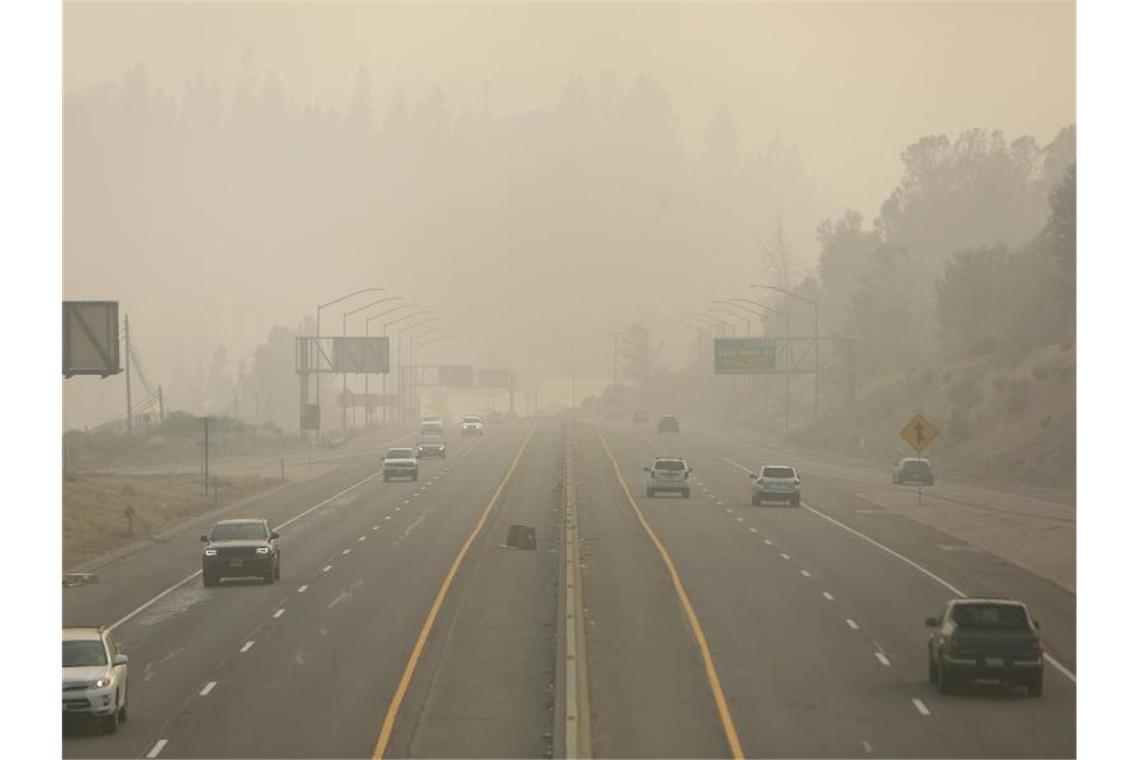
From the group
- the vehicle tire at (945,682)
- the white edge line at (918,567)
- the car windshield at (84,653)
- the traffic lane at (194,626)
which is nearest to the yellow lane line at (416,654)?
the traffic lane at (194,626)

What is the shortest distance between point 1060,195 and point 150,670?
102921mm

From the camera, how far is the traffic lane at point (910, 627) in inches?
1173

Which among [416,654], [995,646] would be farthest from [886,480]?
[995,646]

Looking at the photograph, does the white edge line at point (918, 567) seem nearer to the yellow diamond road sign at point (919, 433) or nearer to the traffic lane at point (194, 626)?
the yellow diamond road sign at point (919, 433)

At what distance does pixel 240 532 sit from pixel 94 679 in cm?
2346

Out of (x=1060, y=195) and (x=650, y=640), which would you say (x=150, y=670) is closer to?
(x=650, y=640)

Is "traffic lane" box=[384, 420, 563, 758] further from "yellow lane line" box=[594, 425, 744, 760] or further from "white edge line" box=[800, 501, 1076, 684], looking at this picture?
"white edge line" box=[800, 501, 1076, 684]

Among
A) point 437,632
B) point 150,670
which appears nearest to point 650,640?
point 437,632

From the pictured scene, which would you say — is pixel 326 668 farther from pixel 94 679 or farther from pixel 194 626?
pixel 194 626

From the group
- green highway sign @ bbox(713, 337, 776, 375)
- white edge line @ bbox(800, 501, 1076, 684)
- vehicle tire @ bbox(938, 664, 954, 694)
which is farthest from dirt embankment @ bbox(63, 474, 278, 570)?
green highway sign @ bbox(713, 337, 776, 375)

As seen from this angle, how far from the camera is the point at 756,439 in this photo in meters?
163

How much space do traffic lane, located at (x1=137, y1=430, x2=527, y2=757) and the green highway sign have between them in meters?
85.0

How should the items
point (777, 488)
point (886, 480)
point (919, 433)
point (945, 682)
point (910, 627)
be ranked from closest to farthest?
1. point (945, 682)
2. point (910, 627)
3. point (919, 433)
4. point (777, 488)
5. point (886, 480)

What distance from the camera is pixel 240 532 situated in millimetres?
54281
